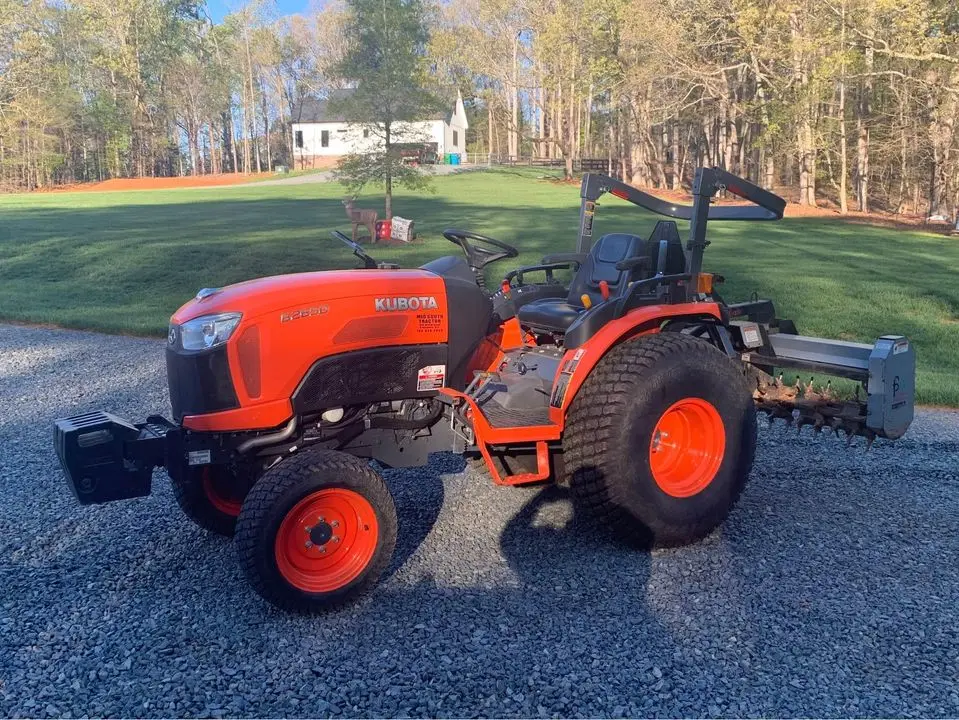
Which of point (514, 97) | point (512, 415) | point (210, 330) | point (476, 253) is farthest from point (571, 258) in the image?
point (514, 97)

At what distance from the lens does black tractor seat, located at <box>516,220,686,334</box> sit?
4.44 m

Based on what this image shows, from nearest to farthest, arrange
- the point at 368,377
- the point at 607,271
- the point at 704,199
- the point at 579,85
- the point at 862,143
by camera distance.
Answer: the point at 368,377
the point at 704,199
the point at 607,271
the point at 862,143
the point at 579,85

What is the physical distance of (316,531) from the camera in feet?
11.0

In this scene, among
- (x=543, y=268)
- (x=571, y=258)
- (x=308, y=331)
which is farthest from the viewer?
(x=543, y=268)

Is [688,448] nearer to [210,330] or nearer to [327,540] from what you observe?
[327,540]

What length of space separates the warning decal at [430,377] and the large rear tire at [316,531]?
1.68 feet

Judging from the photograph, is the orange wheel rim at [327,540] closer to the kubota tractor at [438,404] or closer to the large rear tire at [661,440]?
the kubota tractor at [438,404]

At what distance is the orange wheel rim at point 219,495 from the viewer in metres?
3.98

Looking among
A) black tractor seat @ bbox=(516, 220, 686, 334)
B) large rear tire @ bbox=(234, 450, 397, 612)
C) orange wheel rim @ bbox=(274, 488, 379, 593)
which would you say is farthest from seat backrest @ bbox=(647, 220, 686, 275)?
orange wheel rim @ bbox=(274, 488, 379, 593)

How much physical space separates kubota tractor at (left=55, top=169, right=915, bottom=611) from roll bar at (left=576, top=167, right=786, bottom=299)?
16mm

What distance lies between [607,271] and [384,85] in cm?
1627

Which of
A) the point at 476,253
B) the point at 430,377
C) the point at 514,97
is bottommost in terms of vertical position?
the point at 430,377

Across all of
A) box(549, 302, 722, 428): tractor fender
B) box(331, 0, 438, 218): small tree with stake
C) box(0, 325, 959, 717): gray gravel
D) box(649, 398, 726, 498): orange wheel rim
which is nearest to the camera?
box(0, 325, 959, 717): gray gravel

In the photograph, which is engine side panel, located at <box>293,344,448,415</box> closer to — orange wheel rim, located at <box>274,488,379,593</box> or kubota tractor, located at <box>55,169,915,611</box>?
kubota tractor, located at <box>55,169,915,611</box>
